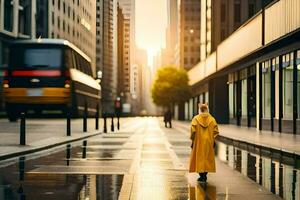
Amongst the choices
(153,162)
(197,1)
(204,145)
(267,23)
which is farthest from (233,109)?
(197,1)

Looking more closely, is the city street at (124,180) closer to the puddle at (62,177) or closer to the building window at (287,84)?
the puddle at (62,177)

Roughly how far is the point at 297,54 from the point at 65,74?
45.9 ft

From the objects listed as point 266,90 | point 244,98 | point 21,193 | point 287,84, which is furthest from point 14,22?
point 21,193

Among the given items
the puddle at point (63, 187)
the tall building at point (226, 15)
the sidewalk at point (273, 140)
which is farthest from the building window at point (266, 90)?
the tall building at point (226, 15)

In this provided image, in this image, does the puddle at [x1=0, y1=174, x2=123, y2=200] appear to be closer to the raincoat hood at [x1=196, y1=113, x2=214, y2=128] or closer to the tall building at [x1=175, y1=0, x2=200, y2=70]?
the raincoat hood at [x1=196, y1=113, x2=214, y2=128]

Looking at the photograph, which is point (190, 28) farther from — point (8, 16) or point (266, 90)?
point (266, 90)

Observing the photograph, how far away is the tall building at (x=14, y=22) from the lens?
2400 inches

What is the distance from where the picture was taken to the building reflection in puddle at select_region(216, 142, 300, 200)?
31.2 feet

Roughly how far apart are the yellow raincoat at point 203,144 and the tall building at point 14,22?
51.6 m

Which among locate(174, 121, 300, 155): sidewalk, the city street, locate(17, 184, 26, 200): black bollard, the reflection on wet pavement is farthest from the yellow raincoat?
locate(174, 121, 300, 155): sidewalk

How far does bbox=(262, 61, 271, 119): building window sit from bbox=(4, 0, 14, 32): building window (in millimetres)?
35177

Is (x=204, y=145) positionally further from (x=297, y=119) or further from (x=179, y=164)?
(x=297, y=119)

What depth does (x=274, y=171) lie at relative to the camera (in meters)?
12.7

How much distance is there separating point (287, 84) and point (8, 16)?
133 ft
